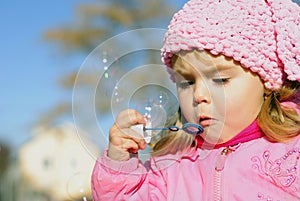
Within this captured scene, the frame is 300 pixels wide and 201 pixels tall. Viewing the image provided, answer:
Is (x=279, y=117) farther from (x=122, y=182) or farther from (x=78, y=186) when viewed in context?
(x=78, y=186)

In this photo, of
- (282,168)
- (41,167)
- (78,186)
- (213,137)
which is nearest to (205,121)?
(213,137)

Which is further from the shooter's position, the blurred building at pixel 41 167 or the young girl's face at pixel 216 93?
the blurred building at pixel 41 167

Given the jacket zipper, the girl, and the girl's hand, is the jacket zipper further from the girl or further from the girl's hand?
the girl's hand

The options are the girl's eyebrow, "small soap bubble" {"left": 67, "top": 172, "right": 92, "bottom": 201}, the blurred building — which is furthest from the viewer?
the blurred building

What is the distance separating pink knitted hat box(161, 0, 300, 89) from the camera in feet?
3.73

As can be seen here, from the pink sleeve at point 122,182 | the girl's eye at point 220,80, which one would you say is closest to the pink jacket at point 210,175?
the pink sleeve at point 122,182

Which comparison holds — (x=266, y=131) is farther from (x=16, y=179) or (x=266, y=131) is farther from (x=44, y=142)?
(x=44, y=142)

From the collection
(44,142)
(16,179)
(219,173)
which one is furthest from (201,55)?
(44,142)

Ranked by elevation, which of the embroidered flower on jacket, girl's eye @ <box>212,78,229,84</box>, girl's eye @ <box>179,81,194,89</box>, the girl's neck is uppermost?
girl's eye @ <box>179,81,194,89</box>

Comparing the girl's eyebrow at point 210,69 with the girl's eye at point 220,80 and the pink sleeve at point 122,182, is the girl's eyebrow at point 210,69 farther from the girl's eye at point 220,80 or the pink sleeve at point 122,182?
the pink sleeve at point 122,182

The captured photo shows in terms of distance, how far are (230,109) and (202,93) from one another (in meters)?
0.07

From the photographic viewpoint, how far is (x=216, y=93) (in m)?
1.11

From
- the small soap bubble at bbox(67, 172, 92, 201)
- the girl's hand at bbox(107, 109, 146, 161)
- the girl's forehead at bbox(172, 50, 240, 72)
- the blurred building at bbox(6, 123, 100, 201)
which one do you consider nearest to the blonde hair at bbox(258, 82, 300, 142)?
the girl's forehead at bbox(172, 50, 240, 72)

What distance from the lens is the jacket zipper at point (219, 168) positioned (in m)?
1.16
